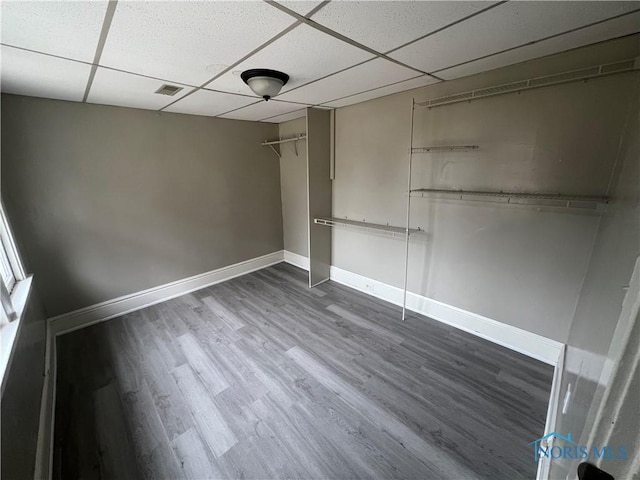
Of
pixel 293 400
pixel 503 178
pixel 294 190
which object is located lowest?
pixel 293 400

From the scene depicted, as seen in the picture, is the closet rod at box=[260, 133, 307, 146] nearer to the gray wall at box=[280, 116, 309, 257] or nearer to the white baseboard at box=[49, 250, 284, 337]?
the gray wall at box=[280, 116, 309, 257]

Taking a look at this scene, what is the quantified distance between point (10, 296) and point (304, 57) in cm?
262

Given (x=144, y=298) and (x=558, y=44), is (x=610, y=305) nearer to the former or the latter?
(x=558, y=44)

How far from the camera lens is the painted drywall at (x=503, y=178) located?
178cm

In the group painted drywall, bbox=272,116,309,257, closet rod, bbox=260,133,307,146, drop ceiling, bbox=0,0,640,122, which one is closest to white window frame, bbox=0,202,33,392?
drop ceiling, bbox=0,0,640,122

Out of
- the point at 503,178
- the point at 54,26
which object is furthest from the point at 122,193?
the point at 503,178

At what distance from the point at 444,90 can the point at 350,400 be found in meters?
2.72

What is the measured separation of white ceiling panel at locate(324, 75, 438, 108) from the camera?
2.28 meters

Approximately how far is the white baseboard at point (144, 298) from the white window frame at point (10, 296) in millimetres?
674

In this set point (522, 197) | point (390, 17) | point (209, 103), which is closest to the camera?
point (390, 17)

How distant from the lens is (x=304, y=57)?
1.65 metres

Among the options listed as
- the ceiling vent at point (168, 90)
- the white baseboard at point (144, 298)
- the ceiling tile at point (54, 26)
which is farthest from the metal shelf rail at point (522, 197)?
the white baseboard at point (144, 298)

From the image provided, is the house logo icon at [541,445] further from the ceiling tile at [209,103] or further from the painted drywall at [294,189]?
the ceiling tile at [209,103]

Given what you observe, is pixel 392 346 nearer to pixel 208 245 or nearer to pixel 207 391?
pixel 207 391
